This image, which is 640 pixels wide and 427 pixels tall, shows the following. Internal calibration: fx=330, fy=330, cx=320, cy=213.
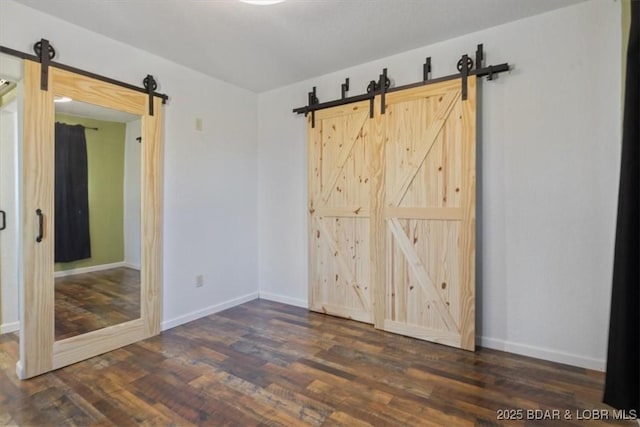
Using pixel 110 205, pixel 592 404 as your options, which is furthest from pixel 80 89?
pixel 592 404

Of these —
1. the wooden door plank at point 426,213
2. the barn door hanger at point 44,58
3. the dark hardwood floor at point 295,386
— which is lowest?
the dark hardwood floor at point 295,386

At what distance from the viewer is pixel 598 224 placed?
7.73ft

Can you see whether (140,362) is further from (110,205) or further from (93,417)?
(110,205)

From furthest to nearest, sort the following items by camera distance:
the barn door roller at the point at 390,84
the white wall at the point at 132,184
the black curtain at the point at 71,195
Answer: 1. the white wall at the point at 132,184
2. the barn door roller at the point at 390,84
3. the black curtain at the point at 71,195

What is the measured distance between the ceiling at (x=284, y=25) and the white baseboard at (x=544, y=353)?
2.57 m

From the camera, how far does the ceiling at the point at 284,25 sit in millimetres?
2338

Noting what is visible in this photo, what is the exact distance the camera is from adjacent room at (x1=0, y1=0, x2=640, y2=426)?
219 centimetres

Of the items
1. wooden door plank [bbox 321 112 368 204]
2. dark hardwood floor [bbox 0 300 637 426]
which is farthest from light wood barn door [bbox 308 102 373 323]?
dark hardwood floor [bbox 0 300 637 426]

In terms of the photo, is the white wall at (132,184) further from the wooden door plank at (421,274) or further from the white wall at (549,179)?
the white wall at (549,179)

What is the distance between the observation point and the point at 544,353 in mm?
2547

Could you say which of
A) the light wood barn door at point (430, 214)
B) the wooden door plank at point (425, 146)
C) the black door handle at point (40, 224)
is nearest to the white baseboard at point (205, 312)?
the black door handle at point (40, 224)

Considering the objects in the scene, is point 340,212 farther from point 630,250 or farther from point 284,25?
point 630,250

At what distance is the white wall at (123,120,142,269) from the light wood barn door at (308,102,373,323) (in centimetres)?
169

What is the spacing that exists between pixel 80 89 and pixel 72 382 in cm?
215
